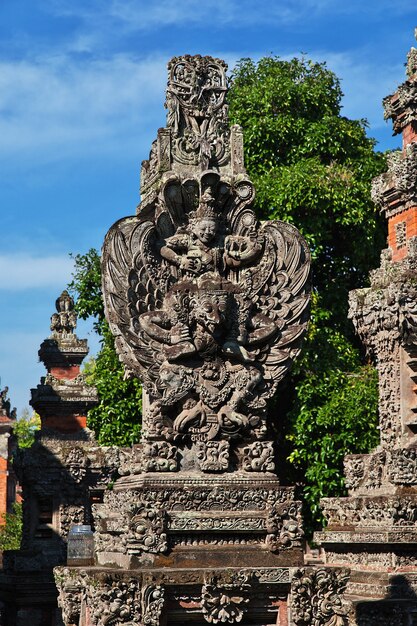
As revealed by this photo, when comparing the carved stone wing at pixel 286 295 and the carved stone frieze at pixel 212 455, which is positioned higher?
the carved stone wing at pixel 286 295

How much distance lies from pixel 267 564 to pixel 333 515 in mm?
5108

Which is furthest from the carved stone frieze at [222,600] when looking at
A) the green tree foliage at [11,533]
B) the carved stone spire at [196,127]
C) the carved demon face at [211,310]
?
the green tree foliage at [11,533]

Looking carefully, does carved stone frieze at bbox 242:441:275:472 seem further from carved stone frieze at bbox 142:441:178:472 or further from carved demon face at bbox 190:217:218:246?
carved demon face at bbox 190:217:218:246

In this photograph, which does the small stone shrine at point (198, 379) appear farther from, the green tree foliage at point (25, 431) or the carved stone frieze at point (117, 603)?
the green tree foliage at point (25, 431)

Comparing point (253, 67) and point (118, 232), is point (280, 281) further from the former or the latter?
point (253, 67)

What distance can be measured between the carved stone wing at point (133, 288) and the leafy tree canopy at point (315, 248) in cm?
1161

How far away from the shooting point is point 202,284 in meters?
10.4

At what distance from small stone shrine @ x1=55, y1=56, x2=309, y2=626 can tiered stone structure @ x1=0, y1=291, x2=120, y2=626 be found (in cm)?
675

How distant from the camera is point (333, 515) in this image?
14.6 meters

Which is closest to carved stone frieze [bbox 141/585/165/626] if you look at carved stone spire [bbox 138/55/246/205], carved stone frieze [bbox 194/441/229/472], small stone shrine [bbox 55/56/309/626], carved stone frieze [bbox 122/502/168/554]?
small stone shrine [bbox 55/56/309/626]

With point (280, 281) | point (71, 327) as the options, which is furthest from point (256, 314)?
point (71, 327)

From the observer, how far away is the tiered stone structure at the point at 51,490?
680 inches

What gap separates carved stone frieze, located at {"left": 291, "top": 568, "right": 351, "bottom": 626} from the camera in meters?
9.48

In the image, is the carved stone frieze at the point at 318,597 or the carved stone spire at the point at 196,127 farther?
the carved stone spire at the point at 196,127
